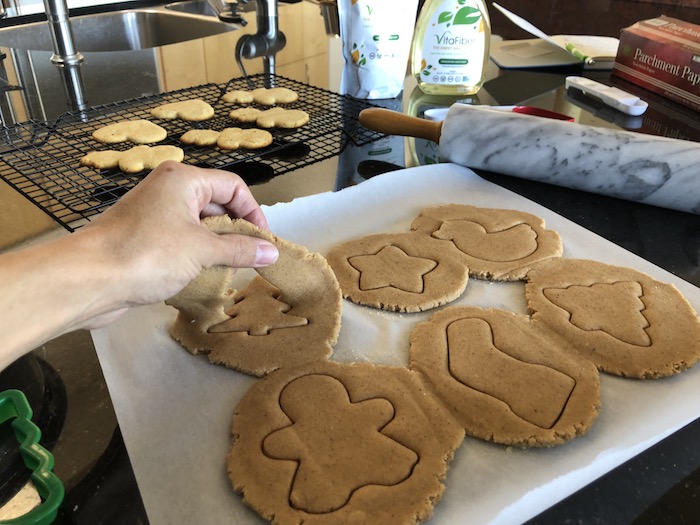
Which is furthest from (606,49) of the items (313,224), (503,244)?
(313,224)

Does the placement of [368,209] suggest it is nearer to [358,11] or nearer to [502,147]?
[502,147]

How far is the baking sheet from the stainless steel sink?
170 cm

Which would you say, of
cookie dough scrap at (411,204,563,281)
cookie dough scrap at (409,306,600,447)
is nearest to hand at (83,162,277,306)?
cookie dough scrap at (409,306,600,447)

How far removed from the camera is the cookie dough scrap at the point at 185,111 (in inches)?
54.2

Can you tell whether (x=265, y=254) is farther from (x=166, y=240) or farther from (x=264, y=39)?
(x=264, y=39)

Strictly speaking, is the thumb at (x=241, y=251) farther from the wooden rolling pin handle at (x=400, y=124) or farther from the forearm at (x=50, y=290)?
the wooden rolling pin handle at (x=400, y=124)

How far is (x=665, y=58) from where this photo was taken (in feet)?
5.27

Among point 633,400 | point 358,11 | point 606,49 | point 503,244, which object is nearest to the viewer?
point 633,400

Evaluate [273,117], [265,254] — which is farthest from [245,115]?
[265,254]

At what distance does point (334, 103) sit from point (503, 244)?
26.7 inches

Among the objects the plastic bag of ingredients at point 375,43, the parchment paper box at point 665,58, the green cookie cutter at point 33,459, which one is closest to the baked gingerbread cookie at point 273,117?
the plastic bag of ingredients at point 375,43

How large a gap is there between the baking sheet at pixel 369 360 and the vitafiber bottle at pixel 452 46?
2.24ft

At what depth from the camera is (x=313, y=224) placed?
43.5 inches

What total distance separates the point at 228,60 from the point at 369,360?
1.37 metres
